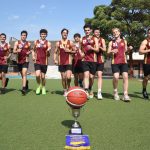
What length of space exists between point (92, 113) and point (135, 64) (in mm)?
53663

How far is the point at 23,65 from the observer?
35.3 ft

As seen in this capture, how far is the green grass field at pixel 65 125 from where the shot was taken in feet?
14.3

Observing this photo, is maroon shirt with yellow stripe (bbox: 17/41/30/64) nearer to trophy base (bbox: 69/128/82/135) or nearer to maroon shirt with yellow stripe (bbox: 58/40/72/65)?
maroon shirt with yellow stripe (bbox: 58/40/72/65)

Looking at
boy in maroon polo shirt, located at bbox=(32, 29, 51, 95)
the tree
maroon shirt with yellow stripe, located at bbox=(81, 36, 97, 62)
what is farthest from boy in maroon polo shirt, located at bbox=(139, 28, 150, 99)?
the tree

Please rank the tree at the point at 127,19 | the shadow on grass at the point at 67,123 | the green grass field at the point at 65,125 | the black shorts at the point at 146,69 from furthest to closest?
the tree at the point at 127,19
the black shorts at the point at 146,69
the shadow on grass at the point at 67,123
the green grass field at the point at 65,125

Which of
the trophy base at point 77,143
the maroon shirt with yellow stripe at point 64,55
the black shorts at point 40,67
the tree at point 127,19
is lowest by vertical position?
the trophy base at point 77,143

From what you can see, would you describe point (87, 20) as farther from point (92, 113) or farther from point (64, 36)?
point (92, 113)

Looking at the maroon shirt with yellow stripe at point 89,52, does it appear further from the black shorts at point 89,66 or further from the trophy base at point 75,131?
the trophy base at point 75,131

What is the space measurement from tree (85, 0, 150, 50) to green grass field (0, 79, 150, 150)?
30.5 m

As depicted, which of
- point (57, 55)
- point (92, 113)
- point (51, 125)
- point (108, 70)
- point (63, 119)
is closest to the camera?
point (51, 125)

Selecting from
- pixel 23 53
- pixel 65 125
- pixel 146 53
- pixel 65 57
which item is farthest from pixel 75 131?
pixel 23 53

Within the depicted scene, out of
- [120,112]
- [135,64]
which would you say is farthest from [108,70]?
[120,112]

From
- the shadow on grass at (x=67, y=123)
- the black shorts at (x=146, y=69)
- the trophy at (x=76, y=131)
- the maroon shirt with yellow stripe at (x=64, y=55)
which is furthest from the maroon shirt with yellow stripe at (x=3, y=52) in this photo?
the trophy at (x=76, y=131)

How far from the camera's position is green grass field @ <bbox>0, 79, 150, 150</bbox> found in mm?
4367
